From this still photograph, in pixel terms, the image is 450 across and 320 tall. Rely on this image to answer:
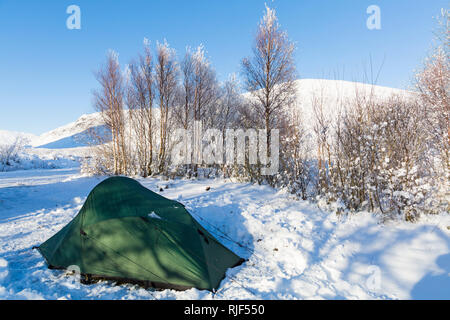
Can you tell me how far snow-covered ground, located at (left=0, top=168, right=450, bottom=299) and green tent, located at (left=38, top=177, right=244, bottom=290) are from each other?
0.18 meters

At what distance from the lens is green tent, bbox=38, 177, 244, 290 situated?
3.56 m

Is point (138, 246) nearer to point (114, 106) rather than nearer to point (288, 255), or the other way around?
point (288, 255)

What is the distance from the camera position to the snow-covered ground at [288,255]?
3.35 metres

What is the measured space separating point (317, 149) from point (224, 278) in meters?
4.99

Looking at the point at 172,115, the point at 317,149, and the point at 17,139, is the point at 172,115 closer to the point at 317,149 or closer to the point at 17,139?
the point at 317,149

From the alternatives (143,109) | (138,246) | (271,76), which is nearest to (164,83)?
(143,109)

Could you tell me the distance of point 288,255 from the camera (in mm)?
4547

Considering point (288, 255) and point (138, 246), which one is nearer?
point (138, 246)

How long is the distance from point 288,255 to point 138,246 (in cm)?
284

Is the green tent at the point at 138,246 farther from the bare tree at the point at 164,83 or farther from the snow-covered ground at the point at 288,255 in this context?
the bare tree at the point at 164,83

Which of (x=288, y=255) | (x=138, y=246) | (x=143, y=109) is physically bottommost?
(x=288, y=255)

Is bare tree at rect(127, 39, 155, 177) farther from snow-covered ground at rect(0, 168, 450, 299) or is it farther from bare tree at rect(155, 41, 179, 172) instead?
snow-covered ground at rect(0, 168, 450, 299)

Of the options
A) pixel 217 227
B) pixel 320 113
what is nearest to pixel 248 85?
pixel 320 113

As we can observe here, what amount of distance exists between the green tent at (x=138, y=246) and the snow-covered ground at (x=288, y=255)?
0.60 ft
